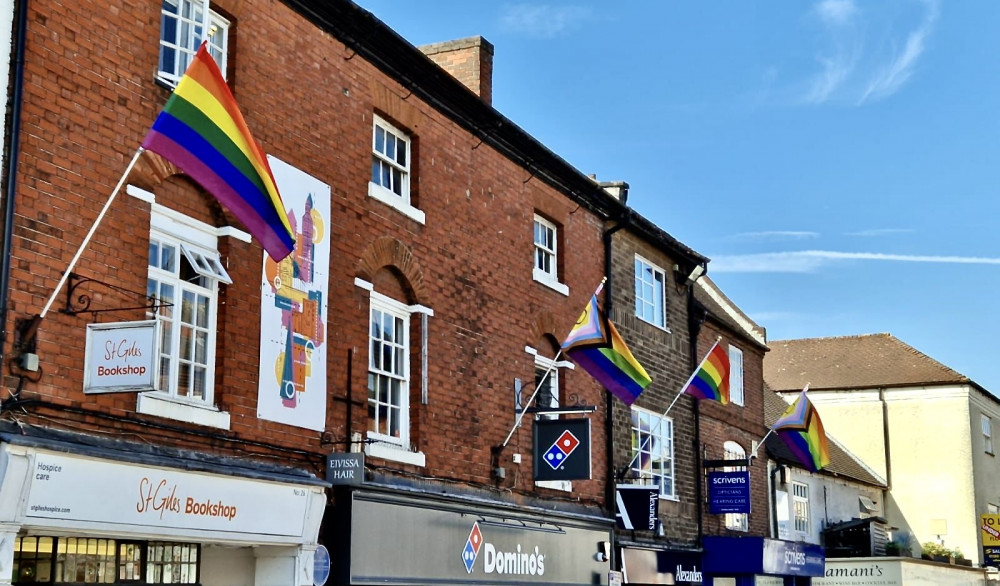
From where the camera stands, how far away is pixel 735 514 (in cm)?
2634

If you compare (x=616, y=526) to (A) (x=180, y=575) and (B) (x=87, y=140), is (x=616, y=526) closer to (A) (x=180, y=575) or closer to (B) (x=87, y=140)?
(A) (x=180, y=575)

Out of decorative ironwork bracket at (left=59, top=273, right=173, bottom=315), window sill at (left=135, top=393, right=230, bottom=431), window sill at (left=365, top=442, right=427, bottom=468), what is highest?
decorative ironwork bracket at (left=59, top=273, right=173, bottom=315)

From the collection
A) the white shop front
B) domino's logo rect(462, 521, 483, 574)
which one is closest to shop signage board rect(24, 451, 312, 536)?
the white shop front

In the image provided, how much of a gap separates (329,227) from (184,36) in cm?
273

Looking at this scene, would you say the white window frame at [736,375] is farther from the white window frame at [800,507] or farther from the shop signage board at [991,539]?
the shop signage board at [991,539]

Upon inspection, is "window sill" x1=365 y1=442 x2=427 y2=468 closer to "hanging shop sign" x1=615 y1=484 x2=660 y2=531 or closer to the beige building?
"hanging shop sign" x1=615 y1=484 x2=660 y2=531

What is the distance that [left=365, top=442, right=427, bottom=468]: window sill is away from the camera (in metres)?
14.6

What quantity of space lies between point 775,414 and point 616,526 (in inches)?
644

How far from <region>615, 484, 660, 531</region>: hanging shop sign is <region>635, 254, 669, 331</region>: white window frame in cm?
338

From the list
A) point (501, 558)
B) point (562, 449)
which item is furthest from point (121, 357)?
point (562, 449)

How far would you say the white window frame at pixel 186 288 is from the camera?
11492 millimetres

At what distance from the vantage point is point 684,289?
25.0m

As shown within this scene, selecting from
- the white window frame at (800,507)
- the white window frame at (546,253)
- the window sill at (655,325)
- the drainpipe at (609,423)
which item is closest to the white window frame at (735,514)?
the window sill at (655,325)

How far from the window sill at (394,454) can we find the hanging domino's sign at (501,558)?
1.43 metres
